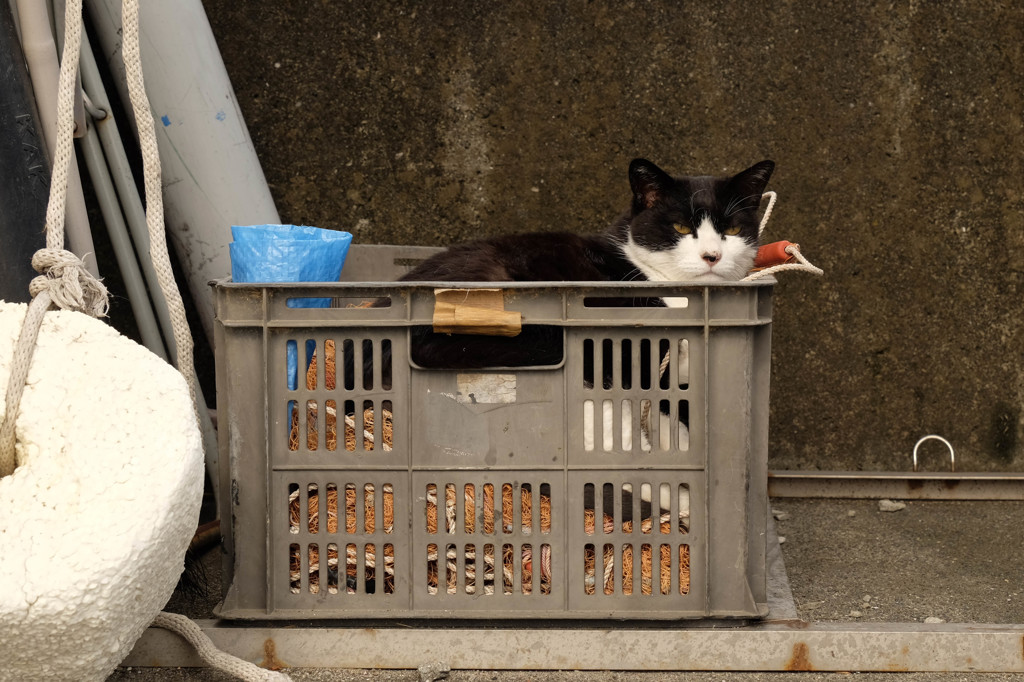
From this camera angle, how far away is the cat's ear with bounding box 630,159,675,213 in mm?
1769

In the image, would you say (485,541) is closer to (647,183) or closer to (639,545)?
(639,545)

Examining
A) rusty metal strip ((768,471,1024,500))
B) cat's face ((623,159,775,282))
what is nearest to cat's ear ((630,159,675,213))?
cat's face ((623,159,775,282))

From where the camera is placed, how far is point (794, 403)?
2.24 meters

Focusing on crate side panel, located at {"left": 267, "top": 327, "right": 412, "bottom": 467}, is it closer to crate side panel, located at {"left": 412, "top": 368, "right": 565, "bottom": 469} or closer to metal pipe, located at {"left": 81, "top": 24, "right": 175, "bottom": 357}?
crate side panel, located at {"left": 412, "top": 368, "right": 565, "bottom": 469}

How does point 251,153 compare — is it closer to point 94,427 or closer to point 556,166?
point 556,166

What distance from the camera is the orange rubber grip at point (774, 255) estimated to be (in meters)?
1.47

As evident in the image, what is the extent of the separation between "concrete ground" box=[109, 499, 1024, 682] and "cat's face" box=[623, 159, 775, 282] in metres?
0.57

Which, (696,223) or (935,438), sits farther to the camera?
(935,438)

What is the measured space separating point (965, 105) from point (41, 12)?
196 centimetres

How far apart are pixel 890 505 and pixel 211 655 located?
1.50 m

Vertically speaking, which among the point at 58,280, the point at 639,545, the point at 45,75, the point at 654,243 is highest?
the point at 45,75

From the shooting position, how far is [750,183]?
5.84 ft

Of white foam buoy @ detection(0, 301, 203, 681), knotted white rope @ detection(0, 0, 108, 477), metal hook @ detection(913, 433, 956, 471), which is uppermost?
knotted white rope @ detection(0, 0, 108, 477)

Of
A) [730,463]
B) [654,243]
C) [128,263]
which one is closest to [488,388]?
[730,463]
